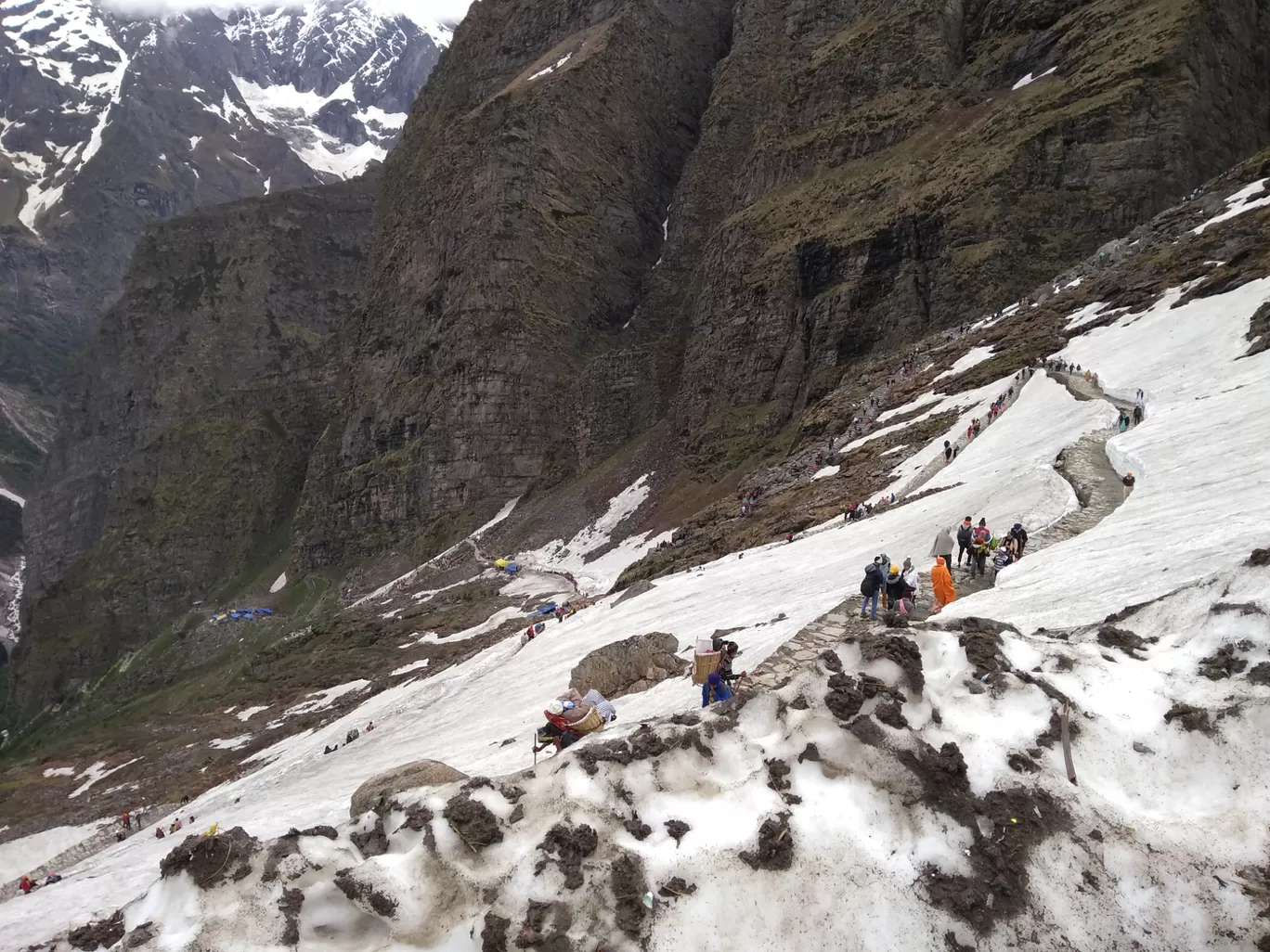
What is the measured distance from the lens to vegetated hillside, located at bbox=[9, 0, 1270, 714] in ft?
172

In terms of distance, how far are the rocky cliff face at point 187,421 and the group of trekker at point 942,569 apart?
122429mm

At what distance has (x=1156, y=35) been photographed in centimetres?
5181

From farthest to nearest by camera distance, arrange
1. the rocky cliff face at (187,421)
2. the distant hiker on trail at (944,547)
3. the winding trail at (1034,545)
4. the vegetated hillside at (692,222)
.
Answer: the rocky cliff face at (187,421)
the vegetated hillside at (692,222)
the distant hiker on trail at (944,547)
the winding trail at (1034,545)

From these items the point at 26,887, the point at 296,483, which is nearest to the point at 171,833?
the point at 26,887

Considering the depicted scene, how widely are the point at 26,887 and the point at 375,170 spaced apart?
630 ft

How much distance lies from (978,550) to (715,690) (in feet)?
22.1

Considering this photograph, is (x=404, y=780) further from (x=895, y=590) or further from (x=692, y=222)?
(x=692, y=222)

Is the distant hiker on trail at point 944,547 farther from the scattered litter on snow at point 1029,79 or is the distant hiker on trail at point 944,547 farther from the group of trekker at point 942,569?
the scattered litter on snow at point 1029,79

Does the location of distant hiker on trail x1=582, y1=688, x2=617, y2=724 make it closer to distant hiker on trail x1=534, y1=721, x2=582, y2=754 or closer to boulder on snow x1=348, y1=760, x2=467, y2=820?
distant hiker on trail x1=534, y1=721, x2=582, y2=754

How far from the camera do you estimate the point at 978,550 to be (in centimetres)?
1362

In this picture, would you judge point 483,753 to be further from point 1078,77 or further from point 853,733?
point 1078,77

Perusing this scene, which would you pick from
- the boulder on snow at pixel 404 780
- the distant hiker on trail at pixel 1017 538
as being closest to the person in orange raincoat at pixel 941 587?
the distant hiker on trail at pixel 1017 538

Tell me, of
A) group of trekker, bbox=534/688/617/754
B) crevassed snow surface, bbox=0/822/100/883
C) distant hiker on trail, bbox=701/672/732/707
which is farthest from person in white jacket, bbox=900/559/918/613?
crevassed snow surface, bbox=0/822/100/883

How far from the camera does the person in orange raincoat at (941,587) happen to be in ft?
39.3
